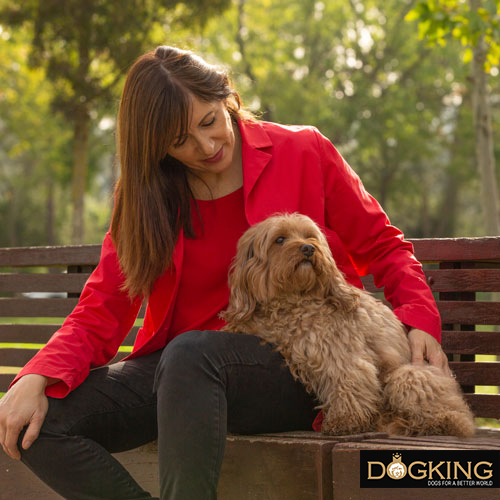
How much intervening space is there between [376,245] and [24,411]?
1511mm

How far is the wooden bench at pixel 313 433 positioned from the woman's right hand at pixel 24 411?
614 millimetres

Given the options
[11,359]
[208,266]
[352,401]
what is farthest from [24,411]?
[11,359]

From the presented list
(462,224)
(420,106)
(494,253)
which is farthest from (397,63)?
(494,253)

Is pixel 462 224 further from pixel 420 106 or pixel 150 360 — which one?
pixel 150 360

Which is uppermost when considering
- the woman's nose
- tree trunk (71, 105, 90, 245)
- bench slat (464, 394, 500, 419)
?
tree trunk (71, 105, 90, 245)

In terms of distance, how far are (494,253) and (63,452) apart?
2204 millimetres

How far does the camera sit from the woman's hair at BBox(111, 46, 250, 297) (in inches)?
113

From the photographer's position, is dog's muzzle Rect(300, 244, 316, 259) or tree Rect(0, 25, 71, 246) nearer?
dog's muzzle Rect(300, 244, 316, 259)

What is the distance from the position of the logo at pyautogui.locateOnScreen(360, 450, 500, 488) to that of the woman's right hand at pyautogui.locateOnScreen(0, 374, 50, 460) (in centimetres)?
115

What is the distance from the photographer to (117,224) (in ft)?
10.3

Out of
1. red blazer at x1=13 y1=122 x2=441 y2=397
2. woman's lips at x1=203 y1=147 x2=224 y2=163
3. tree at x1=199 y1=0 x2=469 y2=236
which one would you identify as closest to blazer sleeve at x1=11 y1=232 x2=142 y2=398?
red blazer at x1=13 y1=122 x2=441 y2=397

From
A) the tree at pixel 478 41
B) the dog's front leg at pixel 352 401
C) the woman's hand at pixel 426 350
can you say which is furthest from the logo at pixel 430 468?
the tree at pixel 478 41

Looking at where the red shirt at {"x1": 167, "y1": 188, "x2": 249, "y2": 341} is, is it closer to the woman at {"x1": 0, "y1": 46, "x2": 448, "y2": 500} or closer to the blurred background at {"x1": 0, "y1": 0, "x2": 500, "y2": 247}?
the woman at {"x1": 0, "y1": 46, "x2": 448, "y2": 500}

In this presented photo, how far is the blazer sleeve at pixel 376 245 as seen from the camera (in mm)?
2793
